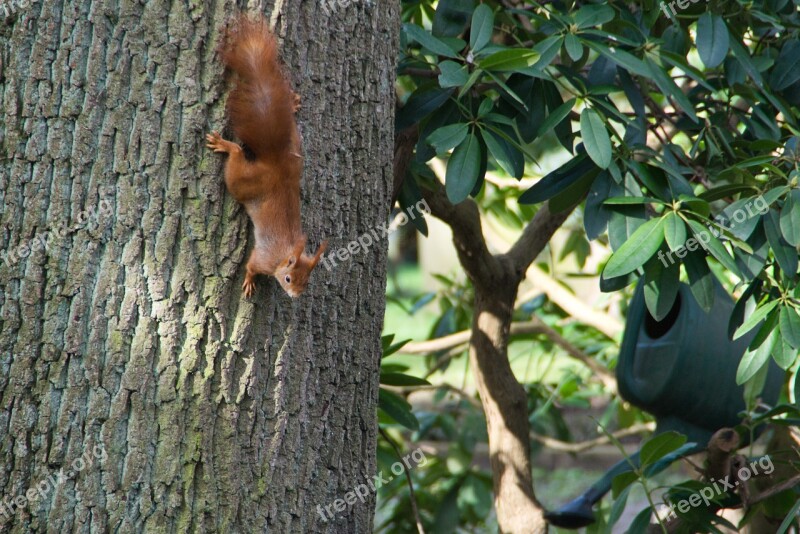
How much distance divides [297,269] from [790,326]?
44.6 inches

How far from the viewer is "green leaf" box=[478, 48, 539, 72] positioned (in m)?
1.71

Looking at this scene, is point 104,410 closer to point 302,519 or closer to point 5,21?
point 302,519

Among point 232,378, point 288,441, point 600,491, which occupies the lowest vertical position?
point 600,491

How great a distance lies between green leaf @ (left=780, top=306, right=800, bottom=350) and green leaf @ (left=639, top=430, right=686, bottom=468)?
39 cm

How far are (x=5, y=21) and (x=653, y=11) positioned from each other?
4.58ft

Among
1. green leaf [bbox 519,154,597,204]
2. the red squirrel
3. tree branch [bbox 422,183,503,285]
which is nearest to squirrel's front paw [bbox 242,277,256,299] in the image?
the red squirrel

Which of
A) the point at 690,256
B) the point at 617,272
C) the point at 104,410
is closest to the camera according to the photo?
the point at 104,410

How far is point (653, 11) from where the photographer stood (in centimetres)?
200

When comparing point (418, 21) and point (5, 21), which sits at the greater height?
point (418, 21)

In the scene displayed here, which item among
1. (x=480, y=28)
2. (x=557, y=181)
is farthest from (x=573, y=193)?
(x=480, y=28)

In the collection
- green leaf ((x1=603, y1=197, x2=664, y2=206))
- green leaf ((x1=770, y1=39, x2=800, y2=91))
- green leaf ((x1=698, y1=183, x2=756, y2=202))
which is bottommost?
green leaf ((x1=603, y1=197, x2=664, y2=206))

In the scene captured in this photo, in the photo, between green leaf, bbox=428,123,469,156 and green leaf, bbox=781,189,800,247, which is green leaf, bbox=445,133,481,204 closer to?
green leaf, bbox=428,123,469,156

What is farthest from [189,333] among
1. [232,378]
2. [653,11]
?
[653,11]

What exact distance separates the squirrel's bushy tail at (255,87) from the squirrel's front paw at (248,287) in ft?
0.65
